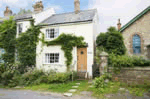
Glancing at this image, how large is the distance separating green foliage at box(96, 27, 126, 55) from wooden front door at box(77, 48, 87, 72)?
1.97 m

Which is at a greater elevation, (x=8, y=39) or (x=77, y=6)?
(x=77, y=6)

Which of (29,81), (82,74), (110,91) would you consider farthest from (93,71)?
(29,81)

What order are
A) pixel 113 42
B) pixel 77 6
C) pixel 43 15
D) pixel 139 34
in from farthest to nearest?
pixel 77 6 → pixel 43 15 → pixel 139 34 → pixel 113 42

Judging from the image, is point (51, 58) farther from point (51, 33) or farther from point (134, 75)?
point (134, 75)

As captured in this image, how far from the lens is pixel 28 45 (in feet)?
40.8

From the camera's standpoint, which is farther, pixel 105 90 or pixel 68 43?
pixel 68 43

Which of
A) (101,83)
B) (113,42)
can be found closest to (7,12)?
(113,42)

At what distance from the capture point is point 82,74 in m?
10.3

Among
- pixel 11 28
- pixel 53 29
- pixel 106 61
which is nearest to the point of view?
pixel 106 61

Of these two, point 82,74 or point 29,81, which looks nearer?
point 29,81

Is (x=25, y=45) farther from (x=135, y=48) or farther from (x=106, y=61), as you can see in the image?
(x=135, y=48)

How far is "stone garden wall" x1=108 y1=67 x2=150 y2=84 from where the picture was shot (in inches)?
270

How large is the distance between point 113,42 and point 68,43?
14.4 feet

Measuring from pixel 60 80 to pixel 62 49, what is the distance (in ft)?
12.1
